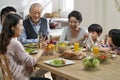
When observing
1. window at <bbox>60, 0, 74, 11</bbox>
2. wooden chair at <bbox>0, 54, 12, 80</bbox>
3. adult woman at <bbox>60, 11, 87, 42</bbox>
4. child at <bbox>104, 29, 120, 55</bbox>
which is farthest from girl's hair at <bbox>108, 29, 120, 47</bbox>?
window at <bbox>60, 0, 74, 11</bbox>

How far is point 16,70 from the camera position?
2.11 m

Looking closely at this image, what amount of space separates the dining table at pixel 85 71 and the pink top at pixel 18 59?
11cm

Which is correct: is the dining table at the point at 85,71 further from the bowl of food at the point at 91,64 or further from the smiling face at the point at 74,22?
the smiling face at the point at 74,22

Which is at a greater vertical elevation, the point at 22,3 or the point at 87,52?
the point at 22,3

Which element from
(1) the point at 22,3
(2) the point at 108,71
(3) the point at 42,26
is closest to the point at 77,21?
(3) the point at 42,26

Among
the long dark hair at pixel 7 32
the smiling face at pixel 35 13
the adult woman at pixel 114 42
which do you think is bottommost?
the adult woman at pixel 114 42

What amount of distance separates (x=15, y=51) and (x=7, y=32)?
19cm

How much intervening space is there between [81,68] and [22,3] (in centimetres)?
346

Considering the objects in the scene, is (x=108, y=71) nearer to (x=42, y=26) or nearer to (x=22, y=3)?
(x=42, y=26)

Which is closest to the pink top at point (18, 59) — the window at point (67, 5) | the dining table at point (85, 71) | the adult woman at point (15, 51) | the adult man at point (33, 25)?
the adult woman at point (15, 51)

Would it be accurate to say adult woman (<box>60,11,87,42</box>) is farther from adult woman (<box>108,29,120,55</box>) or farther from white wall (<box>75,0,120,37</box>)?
white wall (<box>75,0,120,37</box>)

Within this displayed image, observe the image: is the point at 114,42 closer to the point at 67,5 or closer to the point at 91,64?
the point at 91,64

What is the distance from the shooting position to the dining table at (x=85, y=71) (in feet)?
5.64

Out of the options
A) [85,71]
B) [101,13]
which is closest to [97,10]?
[101,13]
